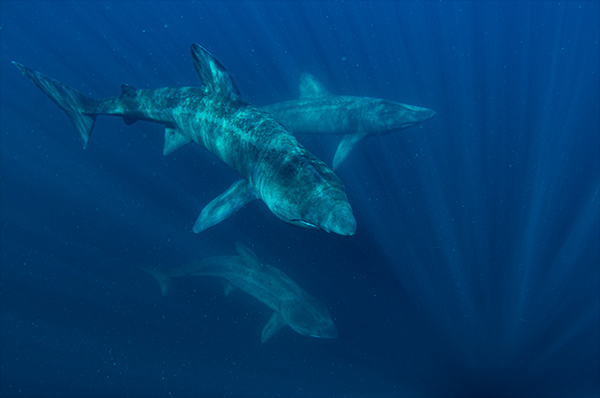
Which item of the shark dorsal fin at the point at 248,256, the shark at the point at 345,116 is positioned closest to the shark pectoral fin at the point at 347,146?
the shark at the point at 345,116

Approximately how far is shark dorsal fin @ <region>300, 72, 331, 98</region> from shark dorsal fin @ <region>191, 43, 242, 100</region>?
5093 mm

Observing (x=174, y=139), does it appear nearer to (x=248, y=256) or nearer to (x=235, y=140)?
(x=235, y=140)

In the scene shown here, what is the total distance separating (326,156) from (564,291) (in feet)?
26.6

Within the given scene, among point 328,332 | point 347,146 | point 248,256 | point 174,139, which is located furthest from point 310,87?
point 328,332

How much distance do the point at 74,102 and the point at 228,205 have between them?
208 inches

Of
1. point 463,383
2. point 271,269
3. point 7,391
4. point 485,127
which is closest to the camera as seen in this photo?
point 271,269

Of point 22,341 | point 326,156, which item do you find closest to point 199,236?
point 326,156

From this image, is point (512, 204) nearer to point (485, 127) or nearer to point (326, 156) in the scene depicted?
point (485, 127)

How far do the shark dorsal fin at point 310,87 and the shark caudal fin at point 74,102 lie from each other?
5977 mm

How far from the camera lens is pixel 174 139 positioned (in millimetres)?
5996

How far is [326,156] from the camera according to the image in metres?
10.7

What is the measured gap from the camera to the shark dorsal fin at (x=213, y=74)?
15.4 ft

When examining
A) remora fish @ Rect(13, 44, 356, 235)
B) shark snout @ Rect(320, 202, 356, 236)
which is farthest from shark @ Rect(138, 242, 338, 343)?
shark snout @ Rect(320, 202, 356, 236)

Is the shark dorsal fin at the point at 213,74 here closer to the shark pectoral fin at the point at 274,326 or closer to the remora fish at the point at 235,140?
the remora fish at the point at 235,140
